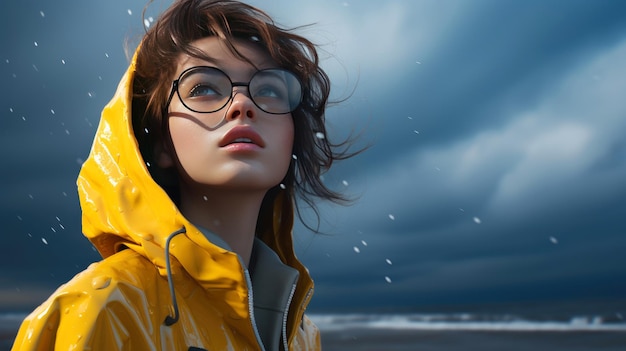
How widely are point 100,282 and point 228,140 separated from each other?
25.6 inches

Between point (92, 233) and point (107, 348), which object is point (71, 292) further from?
point (92, 233)

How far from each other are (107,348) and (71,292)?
7.7 inches

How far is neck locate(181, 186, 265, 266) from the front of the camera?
7.75 ft

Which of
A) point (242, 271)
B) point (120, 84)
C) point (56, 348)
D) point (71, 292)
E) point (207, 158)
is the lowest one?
point (56, 348)

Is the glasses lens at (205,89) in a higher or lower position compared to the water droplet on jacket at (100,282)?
higher

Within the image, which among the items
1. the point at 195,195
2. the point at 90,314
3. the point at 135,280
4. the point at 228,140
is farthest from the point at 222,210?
the point at 90,314

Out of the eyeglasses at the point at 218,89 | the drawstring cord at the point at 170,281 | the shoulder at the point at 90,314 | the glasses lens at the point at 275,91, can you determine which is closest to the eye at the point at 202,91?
the eyeglasses at the point at 218,89

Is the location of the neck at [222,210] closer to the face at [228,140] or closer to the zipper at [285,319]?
the face at [228,140]

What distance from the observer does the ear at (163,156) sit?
95.0 inches

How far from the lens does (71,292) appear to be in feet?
5.97

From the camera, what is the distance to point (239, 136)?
2.24m

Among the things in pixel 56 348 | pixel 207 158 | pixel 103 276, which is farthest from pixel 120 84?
pixel 56 348

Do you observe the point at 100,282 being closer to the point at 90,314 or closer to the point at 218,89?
the point at 90,314

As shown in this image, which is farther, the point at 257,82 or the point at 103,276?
the point at 257,82
